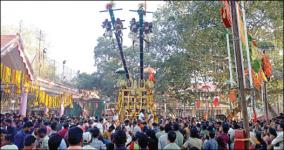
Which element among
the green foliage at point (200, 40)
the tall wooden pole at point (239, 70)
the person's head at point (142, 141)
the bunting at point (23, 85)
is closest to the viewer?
the tall wooden pole at point (239, 70)

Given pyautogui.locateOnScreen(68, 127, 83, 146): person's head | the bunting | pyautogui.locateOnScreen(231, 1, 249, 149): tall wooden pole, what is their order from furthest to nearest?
the bunting, pyautogui.locateOnScreen(231, 1, 249, 149): tall wooden pole, pyautogui.locateOnScreen(68, 127, 83, 146): person's head

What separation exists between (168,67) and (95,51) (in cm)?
1278

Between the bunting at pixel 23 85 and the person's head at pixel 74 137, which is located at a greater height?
the bunting at pixel 23 85

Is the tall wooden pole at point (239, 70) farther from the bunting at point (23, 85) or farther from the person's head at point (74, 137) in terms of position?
the bunting at point (23, 85)

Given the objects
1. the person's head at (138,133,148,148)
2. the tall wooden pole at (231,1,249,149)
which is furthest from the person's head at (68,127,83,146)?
the tall wooden pole at (231,1,249,149)

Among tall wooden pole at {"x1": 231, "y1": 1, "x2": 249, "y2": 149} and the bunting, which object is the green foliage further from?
tall wooden pole at {"x1": 231, "y1": 1, "x2": 249, "y2": 149}

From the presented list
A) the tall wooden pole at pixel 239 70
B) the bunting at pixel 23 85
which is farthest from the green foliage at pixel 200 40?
Result: the tall wooden pole at pixel 239 70

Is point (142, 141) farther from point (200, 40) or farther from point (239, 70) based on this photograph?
point (200, 40)

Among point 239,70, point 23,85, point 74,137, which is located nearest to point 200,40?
point 23,85

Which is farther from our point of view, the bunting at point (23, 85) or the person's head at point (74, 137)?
the bunting at point (23, 85)

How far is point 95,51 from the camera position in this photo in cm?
2934

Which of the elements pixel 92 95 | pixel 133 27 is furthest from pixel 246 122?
pixel 92 95

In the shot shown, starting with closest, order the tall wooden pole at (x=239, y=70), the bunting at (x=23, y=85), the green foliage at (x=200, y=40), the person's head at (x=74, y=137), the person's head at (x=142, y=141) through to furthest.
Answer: the person's head at (x=74, y=137), the tall wooden pole at (x=239, y=70), the person's head at (x=142, y=141), the bunting at (x=23, y=85), the green foliage at (x=200, y=40)

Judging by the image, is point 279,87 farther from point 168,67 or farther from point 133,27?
point 133,27
